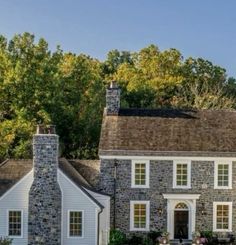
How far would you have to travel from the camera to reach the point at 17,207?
3409 centimetres

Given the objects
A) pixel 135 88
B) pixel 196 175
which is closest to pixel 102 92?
pixel 135 88

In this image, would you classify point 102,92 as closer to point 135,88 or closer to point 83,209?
point 135,88

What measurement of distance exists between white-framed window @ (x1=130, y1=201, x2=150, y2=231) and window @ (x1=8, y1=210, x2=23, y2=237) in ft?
21.4

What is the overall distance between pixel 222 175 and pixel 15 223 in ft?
39.5

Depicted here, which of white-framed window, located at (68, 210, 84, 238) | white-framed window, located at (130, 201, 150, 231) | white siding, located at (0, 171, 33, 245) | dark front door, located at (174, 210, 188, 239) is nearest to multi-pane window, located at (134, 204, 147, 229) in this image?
white-framed window, located at (130, 201, 150, 231)

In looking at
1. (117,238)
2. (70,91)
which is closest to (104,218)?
(117,238)

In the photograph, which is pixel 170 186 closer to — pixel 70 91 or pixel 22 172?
pixel 22 172

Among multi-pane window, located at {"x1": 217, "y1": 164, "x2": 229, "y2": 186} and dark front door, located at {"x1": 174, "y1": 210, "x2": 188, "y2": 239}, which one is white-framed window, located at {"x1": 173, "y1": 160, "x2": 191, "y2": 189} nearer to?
dark front door, located at {"x1": 174, "y1": 210, "x2": 188, "y2": 239}

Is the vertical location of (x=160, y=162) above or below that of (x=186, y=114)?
below

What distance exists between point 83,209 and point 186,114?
32.3 ft

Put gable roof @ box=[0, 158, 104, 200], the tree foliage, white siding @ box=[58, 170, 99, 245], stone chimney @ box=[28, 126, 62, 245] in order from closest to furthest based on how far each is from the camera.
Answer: stone chimney @ box=[28, 126, 62, 245], white siding @ box=[58, 170, 99, 245], gable roof @ box=[0, 158, 104, 200], the tree foliage

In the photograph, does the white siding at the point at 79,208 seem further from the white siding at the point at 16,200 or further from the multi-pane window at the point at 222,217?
the multi-pane window at the point at 222,217

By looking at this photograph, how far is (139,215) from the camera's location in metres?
36.7

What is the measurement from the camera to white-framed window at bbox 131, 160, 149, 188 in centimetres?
3675
